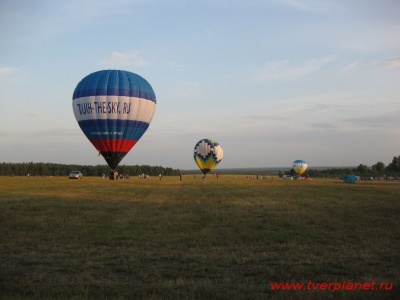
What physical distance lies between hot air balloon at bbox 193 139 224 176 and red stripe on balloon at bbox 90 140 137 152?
136 feet

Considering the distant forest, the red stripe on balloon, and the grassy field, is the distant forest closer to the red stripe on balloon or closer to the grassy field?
the red stripe on balloon

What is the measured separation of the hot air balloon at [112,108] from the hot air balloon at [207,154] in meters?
41.0

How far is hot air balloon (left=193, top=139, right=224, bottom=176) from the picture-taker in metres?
76.4

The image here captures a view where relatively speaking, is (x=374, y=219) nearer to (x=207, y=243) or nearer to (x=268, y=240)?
(x=268, y=240)

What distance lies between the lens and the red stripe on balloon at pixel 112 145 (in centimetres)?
3459

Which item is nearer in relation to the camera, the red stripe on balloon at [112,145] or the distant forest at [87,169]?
the red stripe on balloon at [112,145]

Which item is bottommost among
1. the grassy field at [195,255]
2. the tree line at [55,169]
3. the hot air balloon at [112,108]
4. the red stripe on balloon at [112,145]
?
the grassy field at [195,255]

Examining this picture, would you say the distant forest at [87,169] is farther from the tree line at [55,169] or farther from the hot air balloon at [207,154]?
the hot air balloon at [207,154]

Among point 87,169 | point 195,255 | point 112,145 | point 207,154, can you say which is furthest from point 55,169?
point 195,255

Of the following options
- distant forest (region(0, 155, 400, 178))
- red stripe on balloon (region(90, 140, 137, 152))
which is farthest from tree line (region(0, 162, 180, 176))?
red stripe on balloon (region(90, 140, 137, 152))

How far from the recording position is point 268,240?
11.7 metres

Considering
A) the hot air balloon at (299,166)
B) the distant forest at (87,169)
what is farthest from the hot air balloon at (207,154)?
the distant forest at (87,169)

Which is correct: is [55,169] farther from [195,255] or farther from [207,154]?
[195,255]

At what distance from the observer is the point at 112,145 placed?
114 feet
